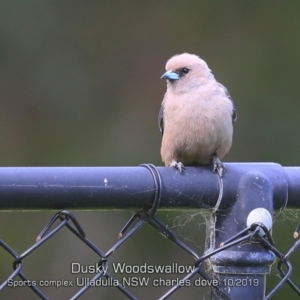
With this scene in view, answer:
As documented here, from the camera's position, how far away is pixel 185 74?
12.8 feet

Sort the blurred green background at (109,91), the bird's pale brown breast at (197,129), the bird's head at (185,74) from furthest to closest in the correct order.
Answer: the blurred green background at (109,91) → the bird's head at (185,74) → the bird's pale brown breast at (197,129)

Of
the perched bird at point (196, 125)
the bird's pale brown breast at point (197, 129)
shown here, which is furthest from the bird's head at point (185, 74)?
the bird's pale brown breast at point (197, 129)

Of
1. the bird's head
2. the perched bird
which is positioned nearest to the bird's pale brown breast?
the perched bird

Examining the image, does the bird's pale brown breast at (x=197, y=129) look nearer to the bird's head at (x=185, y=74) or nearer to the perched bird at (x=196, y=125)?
the perched bird at (x=196, y=125)

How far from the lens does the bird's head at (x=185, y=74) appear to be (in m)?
3.76

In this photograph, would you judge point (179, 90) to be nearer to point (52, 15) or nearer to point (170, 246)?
point (170, 246)

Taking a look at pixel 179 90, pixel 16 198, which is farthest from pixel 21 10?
pixel 16 198

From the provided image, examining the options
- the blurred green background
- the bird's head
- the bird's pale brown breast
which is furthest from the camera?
the blurred green background

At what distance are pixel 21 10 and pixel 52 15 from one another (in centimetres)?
37

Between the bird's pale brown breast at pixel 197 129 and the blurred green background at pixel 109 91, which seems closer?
the bird's pale brown breast at pixel 197 129

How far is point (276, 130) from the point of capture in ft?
27.5

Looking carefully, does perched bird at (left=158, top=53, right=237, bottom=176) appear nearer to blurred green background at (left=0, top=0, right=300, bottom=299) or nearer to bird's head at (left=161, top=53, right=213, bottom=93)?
bird's head at (left=161, top=53, right=213, bottom=93)

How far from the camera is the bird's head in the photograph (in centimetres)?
376

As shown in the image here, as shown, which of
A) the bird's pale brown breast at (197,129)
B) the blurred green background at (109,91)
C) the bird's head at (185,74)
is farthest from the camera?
the blurred green background at (109,91)
